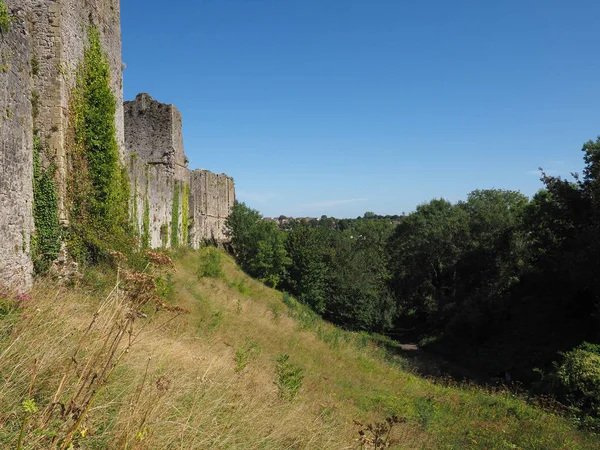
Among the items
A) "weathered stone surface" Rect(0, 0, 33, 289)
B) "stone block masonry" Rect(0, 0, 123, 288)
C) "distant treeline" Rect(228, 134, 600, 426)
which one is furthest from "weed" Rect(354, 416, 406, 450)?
"distant treeline" Rect(228, 134, 600, 426)

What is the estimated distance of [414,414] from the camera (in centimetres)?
1051

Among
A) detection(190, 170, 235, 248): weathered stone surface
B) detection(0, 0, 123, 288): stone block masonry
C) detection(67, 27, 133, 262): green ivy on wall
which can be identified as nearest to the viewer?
detection(0, 0, 123, 288): stone block masonry

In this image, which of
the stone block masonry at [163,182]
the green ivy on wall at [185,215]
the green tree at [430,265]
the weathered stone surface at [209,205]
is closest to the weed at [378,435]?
the stone block masonry at [163,182]

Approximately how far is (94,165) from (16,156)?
290 cm

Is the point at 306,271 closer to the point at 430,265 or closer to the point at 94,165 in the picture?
the point at 430,265

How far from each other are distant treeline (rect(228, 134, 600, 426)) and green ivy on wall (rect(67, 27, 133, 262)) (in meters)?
13.4

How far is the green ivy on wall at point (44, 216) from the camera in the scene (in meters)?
8.66

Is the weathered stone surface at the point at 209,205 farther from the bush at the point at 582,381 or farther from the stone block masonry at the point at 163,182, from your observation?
the bush at the point at 582,381

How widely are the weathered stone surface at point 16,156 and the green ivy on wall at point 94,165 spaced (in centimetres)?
164

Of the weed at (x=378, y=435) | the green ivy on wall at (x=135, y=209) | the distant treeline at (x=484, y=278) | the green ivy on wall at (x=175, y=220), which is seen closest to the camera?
the weed at (x=378, y=435)

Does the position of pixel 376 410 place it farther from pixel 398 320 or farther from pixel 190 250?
pixel 398 320

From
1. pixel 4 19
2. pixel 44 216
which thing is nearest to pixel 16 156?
pixel 44 216

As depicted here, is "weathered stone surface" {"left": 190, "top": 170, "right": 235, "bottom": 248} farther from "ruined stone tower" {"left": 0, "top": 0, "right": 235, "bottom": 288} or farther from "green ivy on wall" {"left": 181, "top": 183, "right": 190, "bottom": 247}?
"ruined stone tower" {"left": 0, "top": 0, "right": 235, "bottom": 288}

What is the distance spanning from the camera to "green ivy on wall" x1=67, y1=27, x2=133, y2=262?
9953mm
